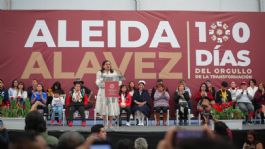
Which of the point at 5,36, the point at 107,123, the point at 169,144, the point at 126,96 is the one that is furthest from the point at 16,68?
the point at 169,144

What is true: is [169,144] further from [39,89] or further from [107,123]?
[39,89]

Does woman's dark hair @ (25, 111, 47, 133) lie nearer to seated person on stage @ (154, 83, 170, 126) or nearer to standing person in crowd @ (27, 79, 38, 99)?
seated person on stage @ (154, 83, 170, 126)

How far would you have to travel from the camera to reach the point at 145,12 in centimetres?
1238

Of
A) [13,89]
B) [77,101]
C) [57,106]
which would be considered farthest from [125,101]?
[13,89]

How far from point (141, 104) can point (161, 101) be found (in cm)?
56

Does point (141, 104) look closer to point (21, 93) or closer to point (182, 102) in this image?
point (182, 102)

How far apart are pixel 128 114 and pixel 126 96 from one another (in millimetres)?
503

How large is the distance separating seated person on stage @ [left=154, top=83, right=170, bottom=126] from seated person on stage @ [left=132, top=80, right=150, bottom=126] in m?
0.21

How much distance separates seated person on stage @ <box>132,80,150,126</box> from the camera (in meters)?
10.7

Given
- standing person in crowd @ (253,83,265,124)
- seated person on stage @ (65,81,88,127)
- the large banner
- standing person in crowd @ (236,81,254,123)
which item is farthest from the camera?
the large banner

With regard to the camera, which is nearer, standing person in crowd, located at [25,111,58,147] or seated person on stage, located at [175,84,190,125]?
standing person in crowd, located at [25,111,58,147]

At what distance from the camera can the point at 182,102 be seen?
10898mm

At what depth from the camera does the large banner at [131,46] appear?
11961mm

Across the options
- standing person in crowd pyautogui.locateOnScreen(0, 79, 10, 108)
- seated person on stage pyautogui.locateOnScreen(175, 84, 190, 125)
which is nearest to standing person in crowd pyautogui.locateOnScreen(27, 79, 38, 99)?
standing person in crowd pyautogui.locateOnScreen(0, 79, 10, 108)
